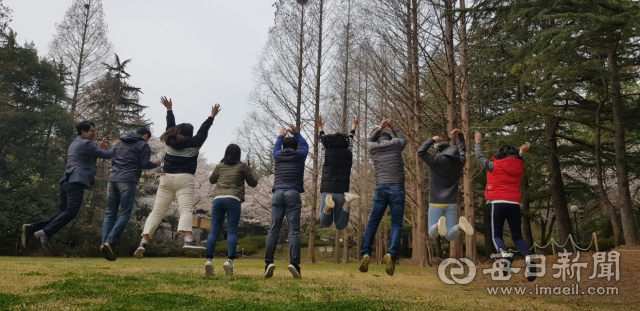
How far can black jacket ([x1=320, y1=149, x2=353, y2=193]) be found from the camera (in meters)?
7.15

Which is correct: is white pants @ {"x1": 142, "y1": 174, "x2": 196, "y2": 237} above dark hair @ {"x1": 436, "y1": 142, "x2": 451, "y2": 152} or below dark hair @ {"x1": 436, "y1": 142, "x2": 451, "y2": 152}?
below

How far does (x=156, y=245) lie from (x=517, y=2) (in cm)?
2560

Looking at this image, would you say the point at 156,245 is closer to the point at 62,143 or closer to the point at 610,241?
the point at 62,143

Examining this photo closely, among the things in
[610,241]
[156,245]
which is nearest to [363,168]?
[610,241]

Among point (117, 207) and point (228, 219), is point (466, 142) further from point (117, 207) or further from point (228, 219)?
point (117, 207)

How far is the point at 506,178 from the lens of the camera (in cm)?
667

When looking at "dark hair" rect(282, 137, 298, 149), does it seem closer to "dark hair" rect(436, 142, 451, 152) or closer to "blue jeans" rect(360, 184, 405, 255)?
"blue jeans" rect(360, 184, 405, 255)

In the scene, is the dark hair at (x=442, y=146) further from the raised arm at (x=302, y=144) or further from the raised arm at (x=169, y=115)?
the raised arm at (x=169, y=115)

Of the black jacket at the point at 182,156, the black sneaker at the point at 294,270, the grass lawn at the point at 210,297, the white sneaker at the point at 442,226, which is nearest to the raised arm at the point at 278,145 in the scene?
the black jacket at the point at 182,156

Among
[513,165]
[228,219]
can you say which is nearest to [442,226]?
[513,165]

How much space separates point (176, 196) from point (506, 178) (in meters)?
5.10

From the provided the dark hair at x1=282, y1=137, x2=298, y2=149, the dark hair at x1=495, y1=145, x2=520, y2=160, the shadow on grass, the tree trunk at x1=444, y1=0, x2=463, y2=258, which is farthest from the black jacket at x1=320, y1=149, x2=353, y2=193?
the tree trunk at x1=444, y1=0, x2=463, y2=258

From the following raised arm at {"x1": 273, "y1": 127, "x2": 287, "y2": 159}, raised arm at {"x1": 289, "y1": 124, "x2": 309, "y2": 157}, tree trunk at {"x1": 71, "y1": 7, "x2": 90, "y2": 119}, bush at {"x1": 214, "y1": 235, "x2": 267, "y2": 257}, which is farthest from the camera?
bush at {"x1": 214, "y1": 235, "x2": 267, "y2": 257}

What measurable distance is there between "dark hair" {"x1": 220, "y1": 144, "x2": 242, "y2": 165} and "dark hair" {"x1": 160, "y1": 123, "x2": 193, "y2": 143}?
680 mm
